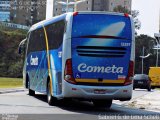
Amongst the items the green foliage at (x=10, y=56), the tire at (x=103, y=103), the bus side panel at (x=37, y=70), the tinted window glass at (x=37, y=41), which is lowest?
the green foliage at (x=10, y=56)

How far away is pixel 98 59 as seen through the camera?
1745 centimetres

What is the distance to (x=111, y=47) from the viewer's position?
17.6m

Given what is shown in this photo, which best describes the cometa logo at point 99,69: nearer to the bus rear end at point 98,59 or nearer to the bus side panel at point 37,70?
the bus rear end at point 98,59

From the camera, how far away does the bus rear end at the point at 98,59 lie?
17.3 metres

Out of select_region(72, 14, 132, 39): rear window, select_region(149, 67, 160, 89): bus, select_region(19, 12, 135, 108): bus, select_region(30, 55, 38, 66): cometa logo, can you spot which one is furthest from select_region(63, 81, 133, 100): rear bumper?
select_region(149, 67, 160, 89): bus

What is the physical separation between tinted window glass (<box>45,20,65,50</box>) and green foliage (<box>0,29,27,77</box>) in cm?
5036

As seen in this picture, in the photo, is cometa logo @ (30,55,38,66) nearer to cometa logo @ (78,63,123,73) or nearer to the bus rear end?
the bus rear end

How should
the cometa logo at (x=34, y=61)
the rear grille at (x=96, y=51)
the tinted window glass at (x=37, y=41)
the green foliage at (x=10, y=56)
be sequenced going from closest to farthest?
the rear grille at (x=96, y=51), the tinted window glass at (x=37, y=41), the cometa logo at (x=34, y=61), the green foliage at (x=10, y=56)

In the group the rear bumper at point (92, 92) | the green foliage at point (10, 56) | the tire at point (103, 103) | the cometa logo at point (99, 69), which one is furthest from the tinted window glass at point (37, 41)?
the green foliage at point (10, 56)

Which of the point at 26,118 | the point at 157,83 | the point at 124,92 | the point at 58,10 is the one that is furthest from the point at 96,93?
the point at 58,10

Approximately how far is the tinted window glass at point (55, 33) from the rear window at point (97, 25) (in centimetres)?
76

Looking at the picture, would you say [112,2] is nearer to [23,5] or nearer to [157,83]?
[23,5]

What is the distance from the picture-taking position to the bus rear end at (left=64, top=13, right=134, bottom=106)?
56.6ft

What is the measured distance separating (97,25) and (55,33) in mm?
2182
